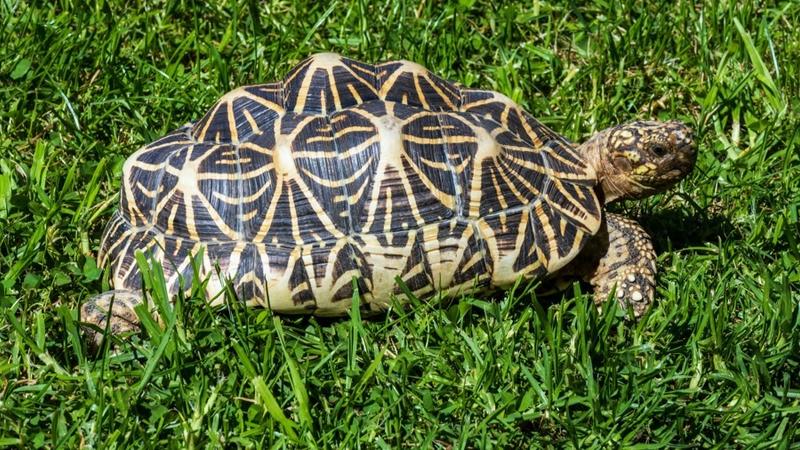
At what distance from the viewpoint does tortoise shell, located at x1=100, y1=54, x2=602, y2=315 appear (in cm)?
398

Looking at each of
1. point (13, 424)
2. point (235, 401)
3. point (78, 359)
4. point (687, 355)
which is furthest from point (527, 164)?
point (13, 424)

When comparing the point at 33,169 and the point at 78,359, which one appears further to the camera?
the point at 33,169

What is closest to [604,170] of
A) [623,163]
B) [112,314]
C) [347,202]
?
[623,163]

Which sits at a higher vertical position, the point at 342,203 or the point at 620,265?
the point at 342,203

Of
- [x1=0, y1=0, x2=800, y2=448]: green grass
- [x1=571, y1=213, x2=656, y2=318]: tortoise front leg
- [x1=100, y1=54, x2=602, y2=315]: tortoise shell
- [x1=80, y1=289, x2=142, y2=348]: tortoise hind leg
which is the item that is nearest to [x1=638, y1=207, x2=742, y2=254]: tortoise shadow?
[x1=0, y1=0, x2=800, y2=448]: green grass

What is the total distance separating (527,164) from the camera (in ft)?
13.8

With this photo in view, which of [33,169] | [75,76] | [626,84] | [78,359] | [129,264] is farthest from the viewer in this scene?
[626,84]

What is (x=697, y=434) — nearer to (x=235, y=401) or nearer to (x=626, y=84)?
(x=235, y=401)

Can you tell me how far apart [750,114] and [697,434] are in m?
2.27

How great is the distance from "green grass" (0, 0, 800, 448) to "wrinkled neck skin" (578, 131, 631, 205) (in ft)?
1.27

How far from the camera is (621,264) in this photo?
14.2 ft

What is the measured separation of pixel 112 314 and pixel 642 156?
2284 mm

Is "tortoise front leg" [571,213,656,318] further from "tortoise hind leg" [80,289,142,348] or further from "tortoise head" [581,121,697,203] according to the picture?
"tortoise hind leg" [80,289,142,348]

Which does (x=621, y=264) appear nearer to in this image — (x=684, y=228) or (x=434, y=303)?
(x=684, y=228)
